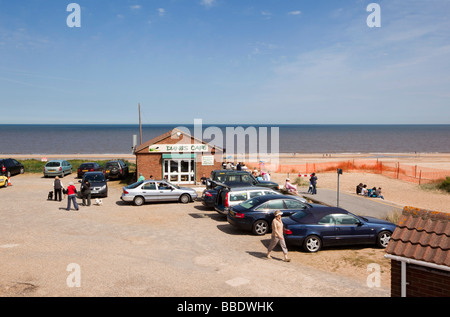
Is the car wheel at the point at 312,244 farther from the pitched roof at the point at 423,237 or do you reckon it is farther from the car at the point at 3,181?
the car at the point at 3,181

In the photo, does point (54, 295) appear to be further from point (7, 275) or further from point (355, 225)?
point (355, 225)

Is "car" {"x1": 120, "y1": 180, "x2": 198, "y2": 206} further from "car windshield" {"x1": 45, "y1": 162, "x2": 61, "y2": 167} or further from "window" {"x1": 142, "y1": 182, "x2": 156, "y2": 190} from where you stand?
"car windshield" {"x1": 45, "y1": 162, "x2": 61, "y2": 167}

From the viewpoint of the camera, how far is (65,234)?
1356 cm

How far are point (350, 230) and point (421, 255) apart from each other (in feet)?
23.2

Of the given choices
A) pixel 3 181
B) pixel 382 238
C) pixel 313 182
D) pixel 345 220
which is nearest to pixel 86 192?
pixel 3 181

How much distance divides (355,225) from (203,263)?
5247 millimetres

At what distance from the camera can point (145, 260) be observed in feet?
34.9

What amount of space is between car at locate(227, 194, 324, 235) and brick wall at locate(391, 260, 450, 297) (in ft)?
25.9

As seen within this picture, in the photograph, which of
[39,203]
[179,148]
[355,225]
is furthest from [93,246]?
[179,148]

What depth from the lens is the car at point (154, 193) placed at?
64.6 feet

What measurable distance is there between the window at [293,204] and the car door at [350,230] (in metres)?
2.14

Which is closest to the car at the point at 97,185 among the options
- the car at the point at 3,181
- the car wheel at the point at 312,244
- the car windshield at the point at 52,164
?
the car at the point at 3,181

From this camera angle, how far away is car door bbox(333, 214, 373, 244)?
12180 mm

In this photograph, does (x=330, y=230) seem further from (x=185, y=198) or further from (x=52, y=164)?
(x=52, y=164)
